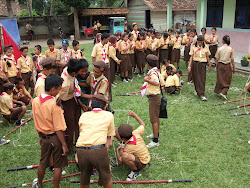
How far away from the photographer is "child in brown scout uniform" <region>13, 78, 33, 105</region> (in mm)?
6844

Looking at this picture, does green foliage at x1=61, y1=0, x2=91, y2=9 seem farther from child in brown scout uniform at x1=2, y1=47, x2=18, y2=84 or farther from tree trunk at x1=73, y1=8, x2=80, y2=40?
child in brown scout uniform at x1=2, y1=47, x2=18, y2=84

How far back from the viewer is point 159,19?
84.1ft

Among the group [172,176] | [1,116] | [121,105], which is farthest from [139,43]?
[172,176]

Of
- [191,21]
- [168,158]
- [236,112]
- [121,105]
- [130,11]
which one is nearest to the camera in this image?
[168,158]

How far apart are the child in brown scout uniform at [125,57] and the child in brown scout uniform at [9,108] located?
4491 mm

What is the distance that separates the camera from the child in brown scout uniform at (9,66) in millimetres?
7077

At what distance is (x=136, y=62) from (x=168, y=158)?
6670mm

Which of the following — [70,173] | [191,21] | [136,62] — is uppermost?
[191,21]

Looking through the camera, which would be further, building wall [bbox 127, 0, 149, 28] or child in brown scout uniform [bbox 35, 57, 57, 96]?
building wall [bbox 127, 0, 149, 28]

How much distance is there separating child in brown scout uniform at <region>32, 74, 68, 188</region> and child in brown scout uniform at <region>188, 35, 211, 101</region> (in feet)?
16.7

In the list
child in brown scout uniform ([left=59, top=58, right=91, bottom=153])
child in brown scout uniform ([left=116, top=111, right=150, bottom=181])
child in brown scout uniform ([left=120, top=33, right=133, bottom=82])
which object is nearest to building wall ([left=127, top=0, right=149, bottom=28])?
child in brown scout uniform ([left=120, top=33, right=133, bottom=82])

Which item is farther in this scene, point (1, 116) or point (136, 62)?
point (136, 62)

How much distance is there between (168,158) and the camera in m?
4.55

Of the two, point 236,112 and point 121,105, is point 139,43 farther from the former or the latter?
point 236,112
